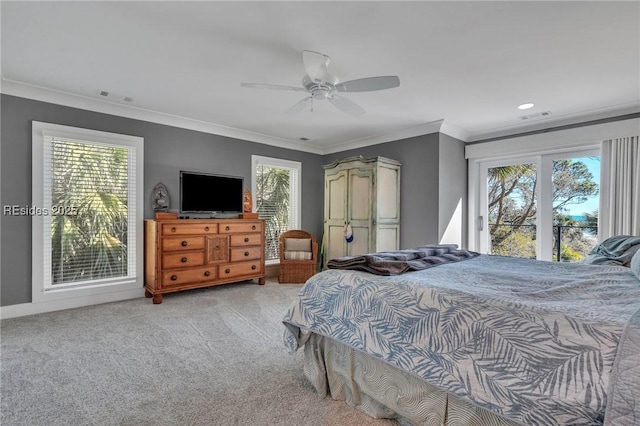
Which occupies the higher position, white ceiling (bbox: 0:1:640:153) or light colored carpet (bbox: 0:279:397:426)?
white ceiling (bbox: 0:1:640:153)

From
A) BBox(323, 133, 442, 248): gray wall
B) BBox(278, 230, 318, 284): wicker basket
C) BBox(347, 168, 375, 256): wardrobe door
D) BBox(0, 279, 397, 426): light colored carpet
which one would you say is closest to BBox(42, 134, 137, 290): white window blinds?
BBox(0, 279, 397, 426): light colored carpet

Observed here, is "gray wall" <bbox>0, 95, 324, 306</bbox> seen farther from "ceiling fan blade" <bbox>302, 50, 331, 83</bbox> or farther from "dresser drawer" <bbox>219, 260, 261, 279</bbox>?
"ceiling fan blade" <bbox>302, 50, 331, 83</bbox>

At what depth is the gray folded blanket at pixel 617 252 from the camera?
7.79ft

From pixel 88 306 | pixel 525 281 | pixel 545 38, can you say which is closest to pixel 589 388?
pixel 525 281

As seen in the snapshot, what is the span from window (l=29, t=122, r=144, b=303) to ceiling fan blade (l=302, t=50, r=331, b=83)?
2.74 metres

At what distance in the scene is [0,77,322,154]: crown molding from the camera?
10.4ft

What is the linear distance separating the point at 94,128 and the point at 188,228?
158 centimetres

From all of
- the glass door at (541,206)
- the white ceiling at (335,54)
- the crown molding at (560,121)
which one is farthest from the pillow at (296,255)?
the crown molding at (560,121)

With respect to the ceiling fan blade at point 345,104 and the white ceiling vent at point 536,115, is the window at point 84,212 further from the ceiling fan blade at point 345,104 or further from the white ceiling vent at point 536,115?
the white ceiling vent at point 536,115

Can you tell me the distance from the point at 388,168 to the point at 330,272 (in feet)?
9.74

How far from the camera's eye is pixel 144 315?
3.24 m

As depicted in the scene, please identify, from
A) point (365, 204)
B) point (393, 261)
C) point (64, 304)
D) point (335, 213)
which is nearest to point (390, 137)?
point (365, 204)

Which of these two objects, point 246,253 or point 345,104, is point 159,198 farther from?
point 345,104

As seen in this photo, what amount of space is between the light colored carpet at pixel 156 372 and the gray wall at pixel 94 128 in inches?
24.4
